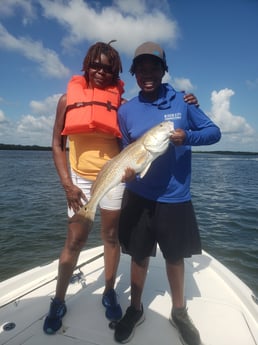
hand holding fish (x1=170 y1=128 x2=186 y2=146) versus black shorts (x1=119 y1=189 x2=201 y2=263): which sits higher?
hand holding fish (x1=170 y1=128 x2=186 y2=146)

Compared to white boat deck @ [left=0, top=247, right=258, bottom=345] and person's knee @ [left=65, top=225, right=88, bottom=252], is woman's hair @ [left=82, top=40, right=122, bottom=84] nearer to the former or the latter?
person's knee @ [left=65, top=225, right=88, bottom=252]

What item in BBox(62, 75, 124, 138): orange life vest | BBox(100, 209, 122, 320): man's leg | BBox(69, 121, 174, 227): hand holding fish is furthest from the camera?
BBox(100, 209, 122, 320): man's leg

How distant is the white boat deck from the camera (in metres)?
3.57

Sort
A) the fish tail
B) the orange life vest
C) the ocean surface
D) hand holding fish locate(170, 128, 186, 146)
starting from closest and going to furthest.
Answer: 1. hand holding fish locate(170, 128, 186, 146)
2. the fish tail
3. the orange life vest
4. the ocean surface

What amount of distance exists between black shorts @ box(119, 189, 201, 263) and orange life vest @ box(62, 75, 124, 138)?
910mm

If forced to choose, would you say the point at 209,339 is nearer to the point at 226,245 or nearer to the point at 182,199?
the point at 182,199

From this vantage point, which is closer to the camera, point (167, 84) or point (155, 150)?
point (155, 150)

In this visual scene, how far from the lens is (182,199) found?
366 cm

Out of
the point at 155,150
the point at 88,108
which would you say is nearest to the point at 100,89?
the point at 88,108

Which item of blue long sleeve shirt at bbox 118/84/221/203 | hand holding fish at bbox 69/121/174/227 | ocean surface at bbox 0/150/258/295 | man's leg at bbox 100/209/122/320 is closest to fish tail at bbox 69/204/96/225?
hand holding fish at bbox 69/121/174/227

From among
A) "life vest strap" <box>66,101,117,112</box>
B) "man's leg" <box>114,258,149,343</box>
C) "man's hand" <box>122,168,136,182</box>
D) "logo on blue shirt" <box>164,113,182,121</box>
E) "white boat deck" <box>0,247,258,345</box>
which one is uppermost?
"life vest strap" <box>66,101,117,112</box>

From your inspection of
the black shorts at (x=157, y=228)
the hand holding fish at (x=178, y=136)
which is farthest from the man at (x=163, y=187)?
the hand holding fish at (x=178, y=136)

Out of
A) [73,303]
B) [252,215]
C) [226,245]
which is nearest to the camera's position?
[73,303]

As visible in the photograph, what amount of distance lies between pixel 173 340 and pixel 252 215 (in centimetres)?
1346
